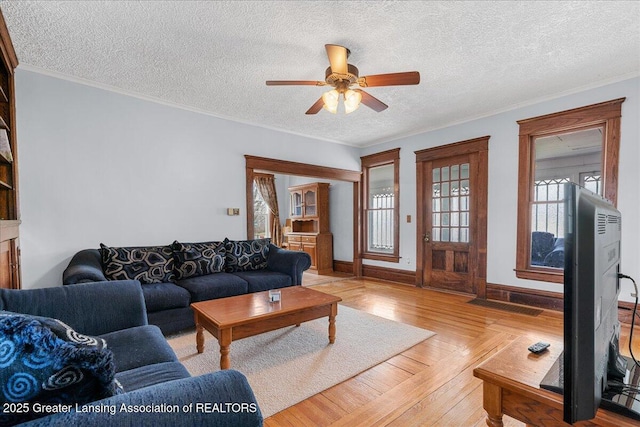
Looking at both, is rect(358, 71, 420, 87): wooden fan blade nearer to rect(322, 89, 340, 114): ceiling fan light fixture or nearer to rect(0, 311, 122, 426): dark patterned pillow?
rect(322, 89, 340, 114): ceiling fan light fixture

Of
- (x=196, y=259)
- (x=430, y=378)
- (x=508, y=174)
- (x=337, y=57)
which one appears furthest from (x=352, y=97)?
(x=508, y=174)

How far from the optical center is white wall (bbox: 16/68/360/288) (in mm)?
2938

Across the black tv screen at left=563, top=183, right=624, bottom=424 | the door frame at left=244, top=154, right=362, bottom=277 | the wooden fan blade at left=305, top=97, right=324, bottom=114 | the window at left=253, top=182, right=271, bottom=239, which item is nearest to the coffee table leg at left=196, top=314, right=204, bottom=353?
the door frame at left=244, top=154, right=362, bottom=277

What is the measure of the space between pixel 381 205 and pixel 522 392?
4990 millimetres

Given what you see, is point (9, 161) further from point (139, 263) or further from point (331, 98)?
point (331, 98)

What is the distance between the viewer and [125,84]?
10.6 feet

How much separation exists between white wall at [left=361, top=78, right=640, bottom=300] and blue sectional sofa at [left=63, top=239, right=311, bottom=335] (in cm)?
244

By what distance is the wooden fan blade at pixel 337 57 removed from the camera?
2160mm

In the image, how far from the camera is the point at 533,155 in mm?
3828

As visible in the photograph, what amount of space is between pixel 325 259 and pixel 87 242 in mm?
4168

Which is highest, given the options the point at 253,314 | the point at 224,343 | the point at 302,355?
the point at 253,314

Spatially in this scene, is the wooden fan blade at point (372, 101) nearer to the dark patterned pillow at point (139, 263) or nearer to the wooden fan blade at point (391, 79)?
the wooden fan blade at point (391, 79)

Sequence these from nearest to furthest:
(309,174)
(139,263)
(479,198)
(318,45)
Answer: (318,45)
(139,263)
(479,198)
(309,174)

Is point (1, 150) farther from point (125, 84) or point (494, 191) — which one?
point (494, 191)
